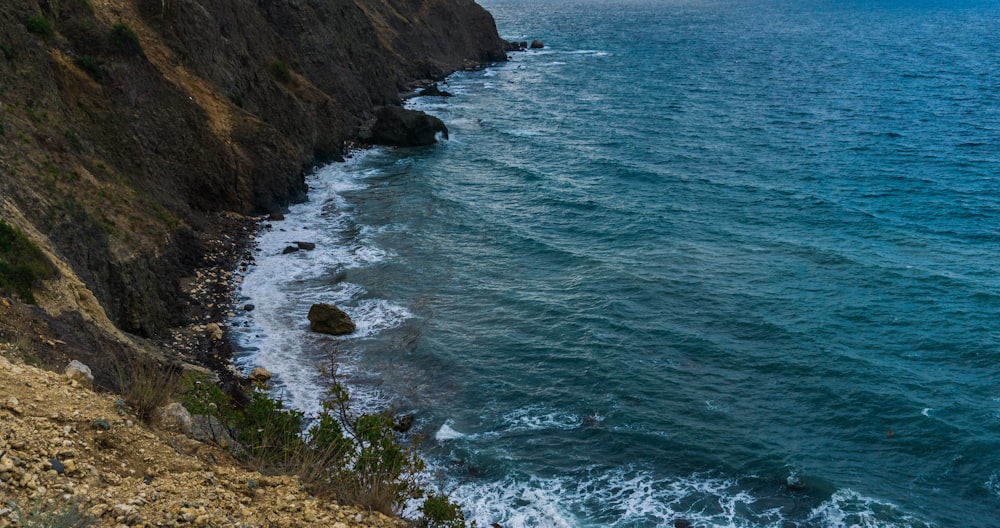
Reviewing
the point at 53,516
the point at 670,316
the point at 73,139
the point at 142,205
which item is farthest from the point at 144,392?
the point at 670,316

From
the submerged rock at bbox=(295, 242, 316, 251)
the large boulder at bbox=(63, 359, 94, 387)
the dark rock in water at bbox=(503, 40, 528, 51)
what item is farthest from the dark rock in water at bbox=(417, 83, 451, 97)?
the large boulder at bbox=(63, 359, 94, 387)

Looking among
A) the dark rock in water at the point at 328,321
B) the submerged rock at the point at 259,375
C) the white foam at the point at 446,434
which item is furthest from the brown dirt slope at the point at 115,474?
the dark rock in water at the point at 328,321

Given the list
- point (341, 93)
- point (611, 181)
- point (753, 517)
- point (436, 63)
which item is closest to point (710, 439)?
point (753, 517)

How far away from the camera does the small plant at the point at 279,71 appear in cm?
5019

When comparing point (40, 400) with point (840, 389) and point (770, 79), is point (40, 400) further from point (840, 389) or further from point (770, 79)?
point (770, 79)

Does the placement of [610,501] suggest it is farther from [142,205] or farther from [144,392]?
[142,205]

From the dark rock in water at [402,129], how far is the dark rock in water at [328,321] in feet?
101

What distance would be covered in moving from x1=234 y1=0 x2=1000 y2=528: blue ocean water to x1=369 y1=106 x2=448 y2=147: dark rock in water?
179 centimetres

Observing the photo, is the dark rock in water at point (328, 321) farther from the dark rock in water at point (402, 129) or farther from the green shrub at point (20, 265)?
the dark rock in water at point (402, 129)

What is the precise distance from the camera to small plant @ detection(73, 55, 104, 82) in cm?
3291

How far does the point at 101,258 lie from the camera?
25.5 m

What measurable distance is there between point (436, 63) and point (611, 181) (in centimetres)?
5090

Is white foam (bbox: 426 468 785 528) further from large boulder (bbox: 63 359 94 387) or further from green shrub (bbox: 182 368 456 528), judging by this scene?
large boulder (bbox: 63 359 94 387)

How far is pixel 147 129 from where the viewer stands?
3506cm
